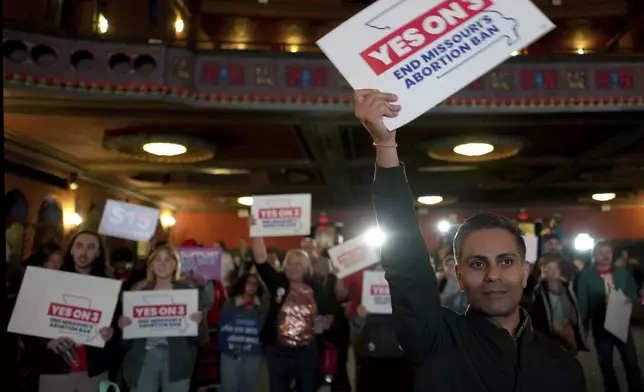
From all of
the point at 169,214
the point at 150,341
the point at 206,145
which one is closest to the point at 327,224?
the point at 169,214

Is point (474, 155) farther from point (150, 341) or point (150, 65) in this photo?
point (150, 341)

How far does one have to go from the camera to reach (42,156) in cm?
1056

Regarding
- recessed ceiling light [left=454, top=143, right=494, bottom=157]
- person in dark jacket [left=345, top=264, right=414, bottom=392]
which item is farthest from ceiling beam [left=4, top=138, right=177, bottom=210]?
recessed ceiling light [left=454, top=143, right=494, bottom=157]

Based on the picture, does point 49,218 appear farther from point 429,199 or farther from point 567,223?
point 567,223

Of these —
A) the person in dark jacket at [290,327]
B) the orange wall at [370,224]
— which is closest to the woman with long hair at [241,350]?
the person in dark jacket at [290,327]

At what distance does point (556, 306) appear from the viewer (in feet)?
18.1

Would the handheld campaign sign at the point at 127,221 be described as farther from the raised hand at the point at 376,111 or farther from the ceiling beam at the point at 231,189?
the ceiling beam at the point at 231,189

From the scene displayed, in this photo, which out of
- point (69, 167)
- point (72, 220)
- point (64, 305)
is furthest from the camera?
point (72, 220)

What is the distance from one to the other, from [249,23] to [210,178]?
400 centimetres

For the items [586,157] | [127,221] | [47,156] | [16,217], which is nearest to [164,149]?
[47,156]

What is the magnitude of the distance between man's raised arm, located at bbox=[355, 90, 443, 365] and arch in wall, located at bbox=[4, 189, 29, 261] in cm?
951

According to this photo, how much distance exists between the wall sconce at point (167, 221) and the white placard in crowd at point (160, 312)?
14.5 meters

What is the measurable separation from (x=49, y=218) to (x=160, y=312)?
26.2 ft

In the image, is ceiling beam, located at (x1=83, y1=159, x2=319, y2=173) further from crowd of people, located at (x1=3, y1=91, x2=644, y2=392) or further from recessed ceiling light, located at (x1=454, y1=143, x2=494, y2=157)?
crowd of people, located at (x1=3, y1=91, x2=644, y2=392)
